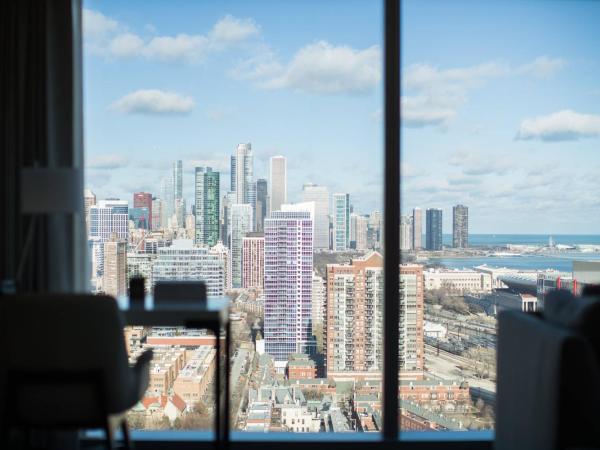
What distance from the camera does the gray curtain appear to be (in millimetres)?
3129

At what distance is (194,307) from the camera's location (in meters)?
2.73

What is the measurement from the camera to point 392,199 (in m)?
3.24

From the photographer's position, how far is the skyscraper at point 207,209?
3658 mm

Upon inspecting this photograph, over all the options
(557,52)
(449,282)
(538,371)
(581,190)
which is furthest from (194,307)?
(557,52)

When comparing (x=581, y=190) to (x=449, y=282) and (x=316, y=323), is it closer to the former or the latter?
(x=449, y=282)

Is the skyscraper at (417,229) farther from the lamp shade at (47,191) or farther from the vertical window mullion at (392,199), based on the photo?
the lamp shade at (47,191)

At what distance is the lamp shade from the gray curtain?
38 centimetres

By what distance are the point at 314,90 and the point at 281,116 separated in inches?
11.6

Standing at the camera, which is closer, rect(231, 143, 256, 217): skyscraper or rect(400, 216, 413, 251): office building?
rect(400, 216, 413, 251): office building

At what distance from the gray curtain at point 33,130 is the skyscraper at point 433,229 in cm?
198

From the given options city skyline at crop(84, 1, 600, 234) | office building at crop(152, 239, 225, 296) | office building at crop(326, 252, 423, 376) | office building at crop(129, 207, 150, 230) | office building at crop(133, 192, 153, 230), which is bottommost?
office building at crop(326, 252, 423, 376)

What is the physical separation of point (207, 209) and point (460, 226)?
159 centimetres

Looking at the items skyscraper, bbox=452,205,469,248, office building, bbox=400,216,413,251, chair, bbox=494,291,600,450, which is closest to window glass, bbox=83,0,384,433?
office building, bbox=400,216,413,251

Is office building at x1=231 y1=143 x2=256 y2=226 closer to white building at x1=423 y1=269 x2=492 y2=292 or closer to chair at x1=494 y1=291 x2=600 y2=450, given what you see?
white building at x1=423 y1=269 x2=492 y2=292
